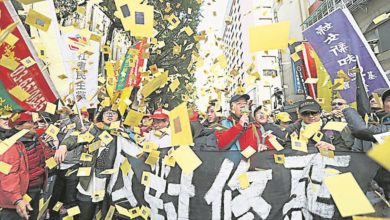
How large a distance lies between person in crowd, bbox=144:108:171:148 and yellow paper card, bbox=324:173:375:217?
180 cm

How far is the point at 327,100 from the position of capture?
574cm

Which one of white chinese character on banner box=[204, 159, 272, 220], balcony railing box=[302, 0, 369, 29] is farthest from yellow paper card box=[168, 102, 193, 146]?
balcony railing box=[302, 0, 369, 29]

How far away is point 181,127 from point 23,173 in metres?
1.75

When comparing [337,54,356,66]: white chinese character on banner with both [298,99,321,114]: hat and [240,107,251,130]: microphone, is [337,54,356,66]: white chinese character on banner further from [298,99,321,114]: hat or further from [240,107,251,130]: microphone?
[240,107,251,130]: microphone

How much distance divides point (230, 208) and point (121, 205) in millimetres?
1184

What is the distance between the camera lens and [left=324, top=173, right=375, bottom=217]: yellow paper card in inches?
102

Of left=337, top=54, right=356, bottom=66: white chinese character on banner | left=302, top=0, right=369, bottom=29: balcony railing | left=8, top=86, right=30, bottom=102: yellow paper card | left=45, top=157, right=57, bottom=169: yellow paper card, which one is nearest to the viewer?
left=45, top=157, right=57, bottom=169: yellow paper card

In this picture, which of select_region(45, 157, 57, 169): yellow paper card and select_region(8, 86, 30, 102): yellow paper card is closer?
select_region(45, 157, 57, 169): yellow paper card

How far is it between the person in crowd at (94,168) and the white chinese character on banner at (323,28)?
3.53 meters

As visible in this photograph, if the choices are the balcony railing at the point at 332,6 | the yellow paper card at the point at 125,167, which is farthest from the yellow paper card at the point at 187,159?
the balcony railing at the point at 332,6

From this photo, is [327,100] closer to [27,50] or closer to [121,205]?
[121,205]

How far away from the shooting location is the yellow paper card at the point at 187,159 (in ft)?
10.9

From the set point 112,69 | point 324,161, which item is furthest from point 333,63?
point 112,69

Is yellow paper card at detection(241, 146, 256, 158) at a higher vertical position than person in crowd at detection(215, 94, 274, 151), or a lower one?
lower
